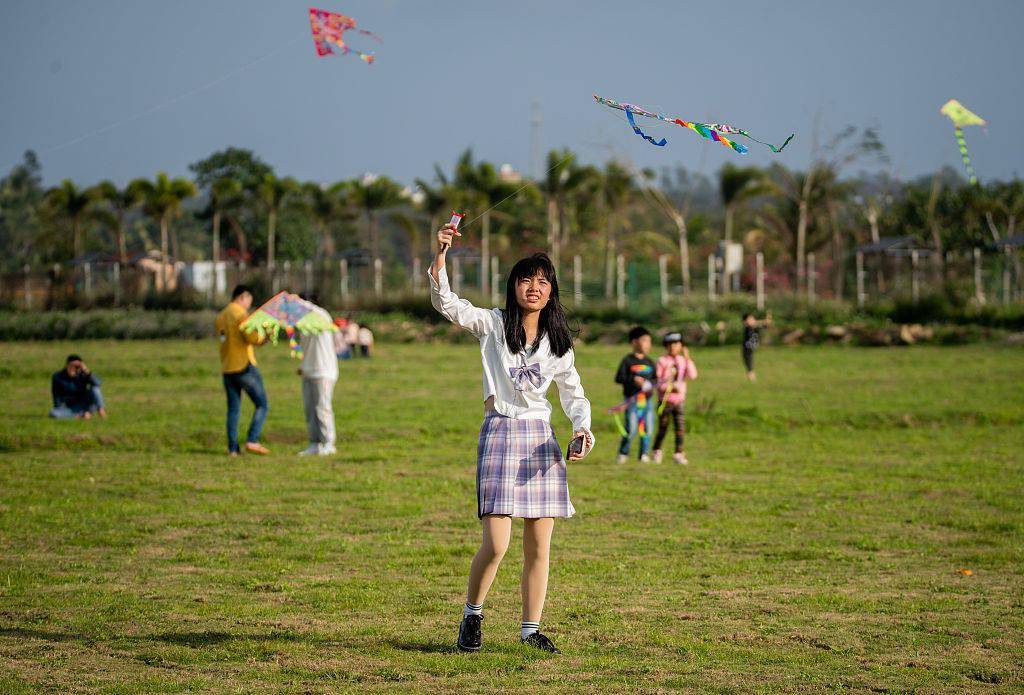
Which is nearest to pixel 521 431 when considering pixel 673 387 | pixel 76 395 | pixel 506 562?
pixel 506 562

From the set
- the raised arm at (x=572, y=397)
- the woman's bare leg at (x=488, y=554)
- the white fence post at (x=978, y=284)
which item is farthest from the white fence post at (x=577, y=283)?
the woman's bare leg at (x=488, y=554)

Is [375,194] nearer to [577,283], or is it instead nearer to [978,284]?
[577,283]

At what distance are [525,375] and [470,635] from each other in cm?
130

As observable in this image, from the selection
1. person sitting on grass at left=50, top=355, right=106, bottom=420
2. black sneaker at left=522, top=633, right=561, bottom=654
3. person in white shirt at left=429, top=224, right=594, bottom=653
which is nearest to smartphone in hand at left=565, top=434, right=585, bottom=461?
person in white shirt at left=429, top=224, right=594, bottom=653

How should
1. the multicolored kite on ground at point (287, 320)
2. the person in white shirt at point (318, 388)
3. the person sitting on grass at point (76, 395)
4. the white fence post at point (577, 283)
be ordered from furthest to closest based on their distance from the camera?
the white fence post at point (577, 283) → the person sitting on grass at point (76, 395) → the person in white shirt at point (318, 388) → the multicolored kite on ground at point (287, 320)

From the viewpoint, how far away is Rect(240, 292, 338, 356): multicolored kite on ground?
48.3ft

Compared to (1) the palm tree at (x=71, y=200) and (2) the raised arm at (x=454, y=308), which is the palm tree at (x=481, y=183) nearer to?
(1) the palm tree at (x=71, y=200)

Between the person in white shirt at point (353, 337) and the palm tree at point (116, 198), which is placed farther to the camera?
the palm tree at point (116, 198)

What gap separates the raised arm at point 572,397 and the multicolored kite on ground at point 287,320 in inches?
344

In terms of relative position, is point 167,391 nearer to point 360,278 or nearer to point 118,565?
point 118,565

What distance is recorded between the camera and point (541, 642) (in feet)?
20.5

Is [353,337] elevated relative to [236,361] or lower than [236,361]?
elevated

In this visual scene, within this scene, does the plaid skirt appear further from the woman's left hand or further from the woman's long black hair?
the woman's long black hair

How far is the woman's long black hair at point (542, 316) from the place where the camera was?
20.5 feet
